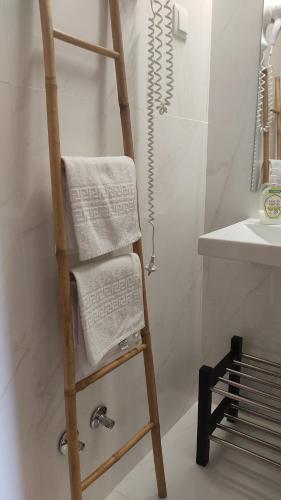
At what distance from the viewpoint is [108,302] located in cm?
107

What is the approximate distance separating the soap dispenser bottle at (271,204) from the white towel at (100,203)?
60 centimetres

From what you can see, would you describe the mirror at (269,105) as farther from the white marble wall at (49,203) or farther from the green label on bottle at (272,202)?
the white marble wall at (49,203)

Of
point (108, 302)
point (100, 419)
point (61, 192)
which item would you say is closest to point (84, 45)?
point (61, 192)

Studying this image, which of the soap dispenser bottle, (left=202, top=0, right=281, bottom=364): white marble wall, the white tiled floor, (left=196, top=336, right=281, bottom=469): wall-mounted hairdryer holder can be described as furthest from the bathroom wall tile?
A: the white tiled floor

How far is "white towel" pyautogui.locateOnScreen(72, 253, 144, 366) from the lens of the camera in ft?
3.22

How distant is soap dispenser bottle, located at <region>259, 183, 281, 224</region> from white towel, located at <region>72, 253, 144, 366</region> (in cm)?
60

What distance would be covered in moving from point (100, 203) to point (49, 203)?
13 cm

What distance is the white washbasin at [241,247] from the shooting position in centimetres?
112

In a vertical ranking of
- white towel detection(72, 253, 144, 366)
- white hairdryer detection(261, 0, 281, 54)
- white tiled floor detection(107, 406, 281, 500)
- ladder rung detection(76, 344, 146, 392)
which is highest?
white hairdryer detection(261, 0, 281, 54)

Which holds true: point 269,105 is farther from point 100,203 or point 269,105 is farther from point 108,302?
point 108,302

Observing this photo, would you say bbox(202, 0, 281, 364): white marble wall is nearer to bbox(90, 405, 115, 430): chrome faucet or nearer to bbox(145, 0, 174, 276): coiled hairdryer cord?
bbox(145, 0, 174, 276): coiled hairdryer cord

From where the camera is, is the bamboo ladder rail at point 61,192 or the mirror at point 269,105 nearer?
the bamboo ladder rail at point 61,192

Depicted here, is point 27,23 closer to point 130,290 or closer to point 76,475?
point 130,290

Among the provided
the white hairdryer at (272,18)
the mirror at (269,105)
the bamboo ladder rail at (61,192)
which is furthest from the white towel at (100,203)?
the white hairdryer at (272,18)
